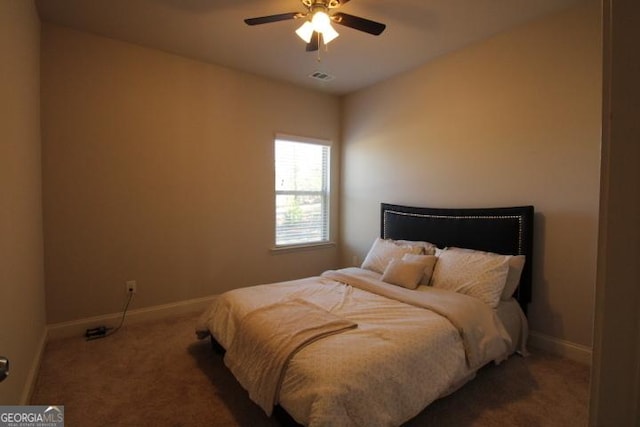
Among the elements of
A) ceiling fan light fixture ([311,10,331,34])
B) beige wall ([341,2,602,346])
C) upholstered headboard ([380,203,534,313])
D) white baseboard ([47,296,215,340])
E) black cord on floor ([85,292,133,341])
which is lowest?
black cord on floor ([85,292,133,341])

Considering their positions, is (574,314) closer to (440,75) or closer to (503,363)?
(503,363)

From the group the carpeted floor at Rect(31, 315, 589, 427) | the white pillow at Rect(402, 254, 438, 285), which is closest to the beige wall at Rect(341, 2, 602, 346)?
the carpeted floor at Rect(31, 315, 589, 427)

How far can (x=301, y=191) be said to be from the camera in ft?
14.0

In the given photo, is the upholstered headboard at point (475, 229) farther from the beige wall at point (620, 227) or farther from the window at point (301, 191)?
the beige wall at point (620, 227)

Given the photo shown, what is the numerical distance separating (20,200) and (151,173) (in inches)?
51.0

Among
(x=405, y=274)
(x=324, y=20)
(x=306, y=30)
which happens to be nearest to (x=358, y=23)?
(x=324, y=20)

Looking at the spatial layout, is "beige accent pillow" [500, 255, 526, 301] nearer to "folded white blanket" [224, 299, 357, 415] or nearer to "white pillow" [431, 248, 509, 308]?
"white pillow" [431, 248, 509, 308]

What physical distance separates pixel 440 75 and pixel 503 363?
2.77 meters

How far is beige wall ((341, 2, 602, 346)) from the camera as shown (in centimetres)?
240

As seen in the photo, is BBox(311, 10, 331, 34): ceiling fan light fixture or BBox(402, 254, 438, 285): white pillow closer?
BBox(311, 10, 331, 34): ceiling fan light fixture

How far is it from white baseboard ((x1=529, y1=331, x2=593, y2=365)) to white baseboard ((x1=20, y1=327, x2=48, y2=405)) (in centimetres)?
369

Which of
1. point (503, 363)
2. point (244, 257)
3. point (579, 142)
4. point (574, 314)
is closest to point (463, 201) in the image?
point (579, 142)

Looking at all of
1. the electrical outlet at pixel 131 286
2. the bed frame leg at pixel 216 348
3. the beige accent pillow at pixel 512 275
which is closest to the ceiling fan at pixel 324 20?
the beige accent pillow at pixel 512 275

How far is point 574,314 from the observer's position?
8.14 ft
